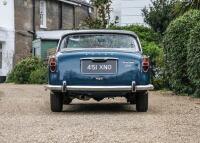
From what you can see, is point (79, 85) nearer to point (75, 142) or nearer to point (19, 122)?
point (19, 122)

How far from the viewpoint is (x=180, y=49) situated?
17.4 meters

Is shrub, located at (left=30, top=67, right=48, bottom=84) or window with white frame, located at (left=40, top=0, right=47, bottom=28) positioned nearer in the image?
shrub, located at (left=30, top=67, right=48, bottom=84)

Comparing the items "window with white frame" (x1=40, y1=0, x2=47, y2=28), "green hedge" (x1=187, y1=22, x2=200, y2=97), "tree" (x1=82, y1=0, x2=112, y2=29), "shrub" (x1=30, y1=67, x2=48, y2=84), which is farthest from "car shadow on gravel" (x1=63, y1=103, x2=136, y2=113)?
"window with white frame" (x1=40, y1=0, x2=47, y2=28)

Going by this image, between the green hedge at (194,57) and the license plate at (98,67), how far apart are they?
13.9ft

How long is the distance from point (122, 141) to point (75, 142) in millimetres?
598

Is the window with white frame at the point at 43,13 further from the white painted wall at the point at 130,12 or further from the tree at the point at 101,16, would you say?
the tree at the point at 101,16

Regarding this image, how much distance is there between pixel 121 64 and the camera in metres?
11.9

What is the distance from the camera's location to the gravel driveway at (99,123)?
8.69 metres

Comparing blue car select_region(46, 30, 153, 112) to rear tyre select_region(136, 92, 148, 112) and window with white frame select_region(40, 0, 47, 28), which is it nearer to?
rear tyre select_region(136, 92, 148, 112)

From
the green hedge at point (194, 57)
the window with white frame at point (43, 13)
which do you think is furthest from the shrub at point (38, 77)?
the green hedge at point (194, 57)

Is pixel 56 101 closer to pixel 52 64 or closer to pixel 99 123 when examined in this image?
pixel 52 64

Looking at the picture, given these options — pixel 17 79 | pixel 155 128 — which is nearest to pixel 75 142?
pixel 155 128

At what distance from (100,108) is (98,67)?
1.80m

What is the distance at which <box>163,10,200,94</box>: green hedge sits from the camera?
17.3m
